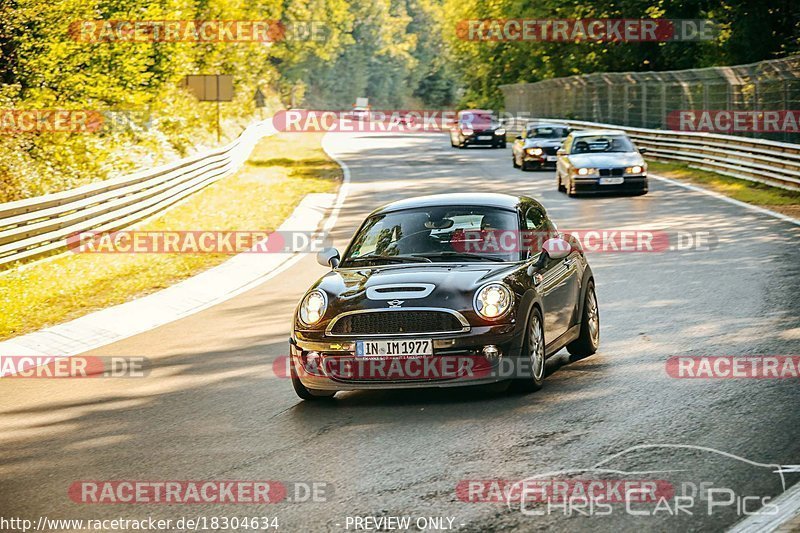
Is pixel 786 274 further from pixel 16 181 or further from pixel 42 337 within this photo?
pixel 16 181

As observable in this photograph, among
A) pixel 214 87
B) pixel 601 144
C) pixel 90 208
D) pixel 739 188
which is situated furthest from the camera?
pixel 214 87

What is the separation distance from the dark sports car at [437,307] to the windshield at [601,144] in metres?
17.9

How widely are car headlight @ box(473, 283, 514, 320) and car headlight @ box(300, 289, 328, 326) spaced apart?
112 cm

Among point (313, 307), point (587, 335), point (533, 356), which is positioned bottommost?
point (587, 335)

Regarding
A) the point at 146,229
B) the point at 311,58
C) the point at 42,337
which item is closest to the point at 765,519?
the point at 42,337

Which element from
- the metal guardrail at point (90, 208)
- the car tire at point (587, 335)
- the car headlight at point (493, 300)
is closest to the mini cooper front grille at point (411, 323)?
the car headlight at point (493, 300)

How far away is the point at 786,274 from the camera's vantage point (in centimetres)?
1451

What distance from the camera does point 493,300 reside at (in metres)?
8.70

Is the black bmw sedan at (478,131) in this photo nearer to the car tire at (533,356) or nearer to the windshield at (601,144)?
the windshield at (601,144)

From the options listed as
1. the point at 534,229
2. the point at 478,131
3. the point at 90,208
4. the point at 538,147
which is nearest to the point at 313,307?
the point at 534,229

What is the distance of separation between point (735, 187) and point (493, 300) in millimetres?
19736

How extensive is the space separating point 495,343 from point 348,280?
4.26ft

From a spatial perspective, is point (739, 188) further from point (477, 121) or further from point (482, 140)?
point (477, 121)

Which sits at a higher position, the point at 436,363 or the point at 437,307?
the point at 437,307
